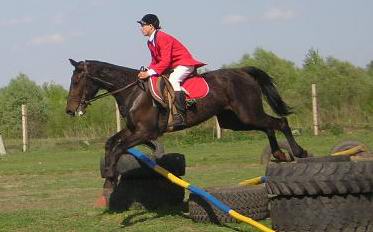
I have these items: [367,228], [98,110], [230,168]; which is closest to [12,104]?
[98,110]

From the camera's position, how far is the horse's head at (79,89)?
935 centimetres

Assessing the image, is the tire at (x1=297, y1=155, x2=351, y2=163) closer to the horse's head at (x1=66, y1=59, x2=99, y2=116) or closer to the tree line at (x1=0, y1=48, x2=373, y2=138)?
the horse's head at (x1=66, y1=59, x2=99, y2=116)

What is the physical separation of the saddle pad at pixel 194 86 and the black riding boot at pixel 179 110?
12cm

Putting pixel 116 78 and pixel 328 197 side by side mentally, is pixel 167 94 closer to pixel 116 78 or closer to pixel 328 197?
pixel 116 78

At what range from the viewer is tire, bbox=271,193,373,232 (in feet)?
21.3

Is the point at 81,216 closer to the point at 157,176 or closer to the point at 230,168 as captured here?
the point at 157,176

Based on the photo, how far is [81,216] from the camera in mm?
9461

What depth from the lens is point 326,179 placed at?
6.60 meters

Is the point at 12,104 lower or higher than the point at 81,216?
higher

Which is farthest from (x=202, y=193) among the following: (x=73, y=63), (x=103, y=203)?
(x=73, y=63)

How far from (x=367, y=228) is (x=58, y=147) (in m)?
23.6

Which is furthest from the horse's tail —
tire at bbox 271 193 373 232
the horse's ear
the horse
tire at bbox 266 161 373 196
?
tire at bbox 271 193 373 232

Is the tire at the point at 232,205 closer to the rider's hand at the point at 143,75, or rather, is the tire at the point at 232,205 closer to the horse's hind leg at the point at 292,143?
the horse's hind leg at the point at 292,143

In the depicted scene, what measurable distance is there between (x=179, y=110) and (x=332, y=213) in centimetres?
327
